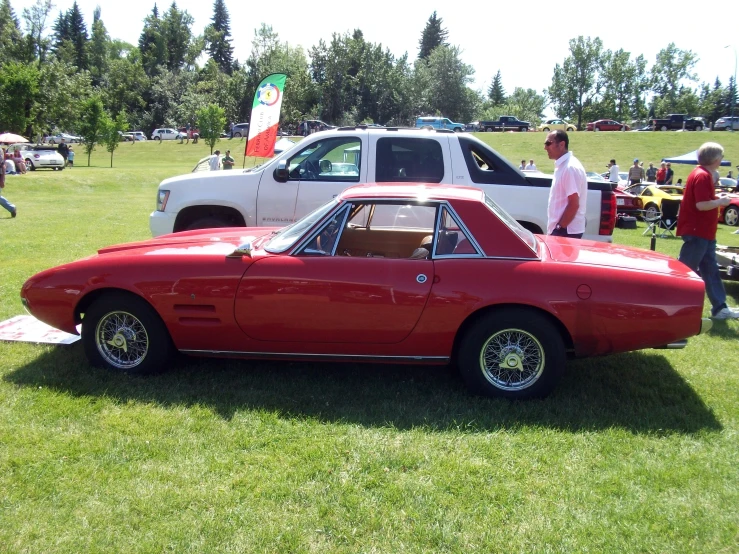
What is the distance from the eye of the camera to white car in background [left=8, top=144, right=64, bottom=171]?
1266 inches

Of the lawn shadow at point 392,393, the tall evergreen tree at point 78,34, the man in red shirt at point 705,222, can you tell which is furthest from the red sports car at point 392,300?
the tall evergreen tree at point 78,34

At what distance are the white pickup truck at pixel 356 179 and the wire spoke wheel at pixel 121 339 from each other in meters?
3.05

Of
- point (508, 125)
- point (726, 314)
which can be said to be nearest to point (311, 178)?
point (726, 314)

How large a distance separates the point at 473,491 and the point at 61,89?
Result: 153ft

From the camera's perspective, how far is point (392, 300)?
14.2ft

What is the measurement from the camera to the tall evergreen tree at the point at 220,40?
335 ft

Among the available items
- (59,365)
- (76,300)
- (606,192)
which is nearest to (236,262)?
(76,300)

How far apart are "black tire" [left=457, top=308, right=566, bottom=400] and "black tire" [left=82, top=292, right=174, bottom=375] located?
2214 millimetres

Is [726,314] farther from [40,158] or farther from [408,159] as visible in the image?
[40,158]

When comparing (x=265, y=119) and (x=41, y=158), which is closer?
(x=265, y=119)

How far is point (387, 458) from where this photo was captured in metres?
3.62

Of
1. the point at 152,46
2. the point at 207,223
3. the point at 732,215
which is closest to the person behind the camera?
the point at 207,223

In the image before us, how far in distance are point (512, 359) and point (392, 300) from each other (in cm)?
92

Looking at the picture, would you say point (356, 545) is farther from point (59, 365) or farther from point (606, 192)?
point (606, 192)
